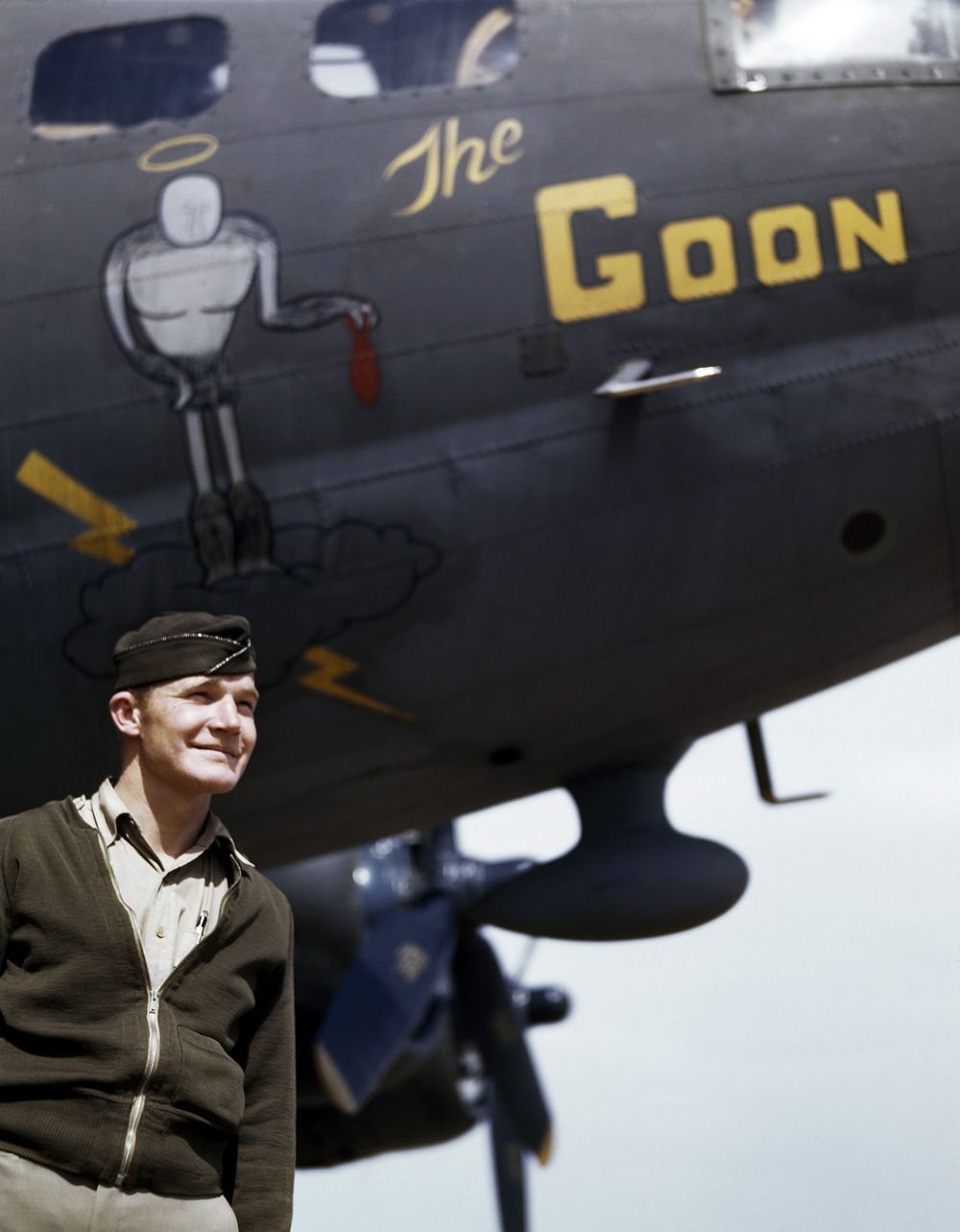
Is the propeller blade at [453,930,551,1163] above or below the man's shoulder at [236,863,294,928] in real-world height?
above

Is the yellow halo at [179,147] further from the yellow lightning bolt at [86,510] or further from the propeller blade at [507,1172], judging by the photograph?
the propeller blade at [507,1172]

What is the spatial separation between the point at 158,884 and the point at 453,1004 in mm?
16244

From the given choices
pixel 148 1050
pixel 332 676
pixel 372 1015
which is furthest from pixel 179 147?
pixel 372 1015

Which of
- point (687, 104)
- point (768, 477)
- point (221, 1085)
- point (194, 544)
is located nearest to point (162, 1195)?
point (221, 1085)

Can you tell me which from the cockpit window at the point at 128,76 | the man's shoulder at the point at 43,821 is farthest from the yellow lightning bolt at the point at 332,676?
the man's shoulder at the point at 43,821

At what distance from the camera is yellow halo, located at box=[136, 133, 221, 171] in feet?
29.0

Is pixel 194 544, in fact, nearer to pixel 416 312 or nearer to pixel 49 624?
pixel 49 624

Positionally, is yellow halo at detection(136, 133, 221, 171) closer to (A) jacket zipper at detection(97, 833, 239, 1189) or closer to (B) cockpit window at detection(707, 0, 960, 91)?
(B) cockpit window at detection(707, 0, 960, 91)

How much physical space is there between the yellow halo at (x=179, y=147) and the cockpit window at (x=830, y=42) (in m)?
2.58

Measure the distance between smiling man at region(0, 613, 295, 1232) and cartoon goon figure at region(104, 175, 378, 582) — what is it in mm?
4269

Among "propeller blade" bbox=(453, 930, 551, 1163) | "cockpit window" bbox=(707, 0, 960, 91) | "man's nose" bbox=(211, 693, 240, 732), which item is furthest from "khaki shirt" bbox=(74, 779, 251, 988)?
"propeller blade" bbox=(453, 930, 551, 1163)

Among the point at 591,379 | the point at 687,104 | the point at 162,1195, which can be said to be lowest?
the point at 162,1195

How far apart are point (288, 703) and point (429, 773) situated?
0.99 meters

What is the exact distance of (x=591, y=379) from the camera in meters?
8.79
